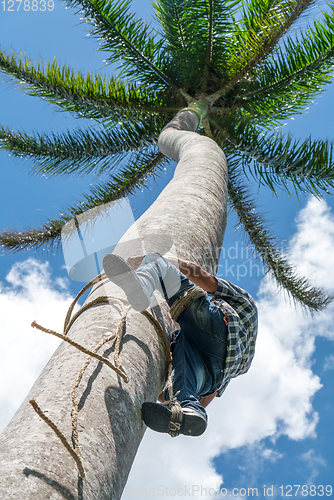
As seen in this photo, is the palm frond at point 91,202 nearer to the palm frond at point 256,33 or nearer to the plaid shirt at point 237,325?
the palm frond at point 256,33

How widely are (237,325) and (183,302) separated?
0.35 metres

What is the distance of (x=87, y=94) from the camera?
5973 millimetres

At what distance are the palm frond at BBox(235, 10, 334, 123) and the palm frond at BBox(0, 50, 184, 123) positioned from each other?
1.31m

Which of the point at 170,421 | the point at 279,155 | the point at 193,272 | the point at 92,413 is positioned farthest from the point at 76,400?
the point at 279,155

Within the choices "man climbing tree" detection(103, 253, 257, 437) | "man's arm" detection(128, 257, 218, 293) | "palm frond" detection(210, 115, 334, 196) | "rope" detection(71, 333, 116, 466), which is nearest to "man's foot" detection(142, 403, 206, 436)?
"man climbing tree" detection(103, 253, 257, 437)

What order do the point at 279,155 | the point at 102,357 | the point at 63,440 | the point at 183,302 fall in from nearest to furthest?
the point at 63,440, the point at 102,357, the point at 183,302, the point at 279,155

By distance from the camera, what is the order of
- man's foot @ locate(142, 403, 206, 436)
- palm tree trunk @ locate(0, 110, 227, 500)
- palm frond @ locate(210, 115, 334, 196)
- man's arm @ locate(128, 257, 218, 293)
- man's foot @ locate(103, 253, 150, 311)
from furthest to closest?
palm frond @ locate(210, 115, 334, 196) < man's arm @ locate(128, 257, 218, 293) < man's foot @ locate(103, 253, 150, 311) < man's foot @ locate(142, 403, 206, 436) < palm tree trunk @ locate(0, 110, 227, 500)

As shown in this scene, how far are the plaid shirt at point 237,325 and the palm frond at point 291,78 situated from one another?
4.72 metres

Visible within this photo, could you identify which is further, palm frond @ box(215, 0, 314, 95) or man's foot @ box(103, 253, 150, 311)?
palm frond @ box(215, 0, 314, 95)

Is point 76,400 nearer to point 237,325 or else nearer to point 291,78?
point 237,325

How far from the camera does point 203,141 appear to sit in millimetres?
3594

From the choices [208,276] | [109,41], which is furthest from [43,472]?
[109,41]

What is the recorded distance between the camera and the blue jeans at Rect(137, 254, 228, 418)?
1.69 metres

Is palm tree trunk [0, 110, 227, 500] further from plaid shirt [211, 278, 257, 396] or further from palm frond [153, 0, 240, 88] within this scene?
palm frond [153, 0, 240, 88]
